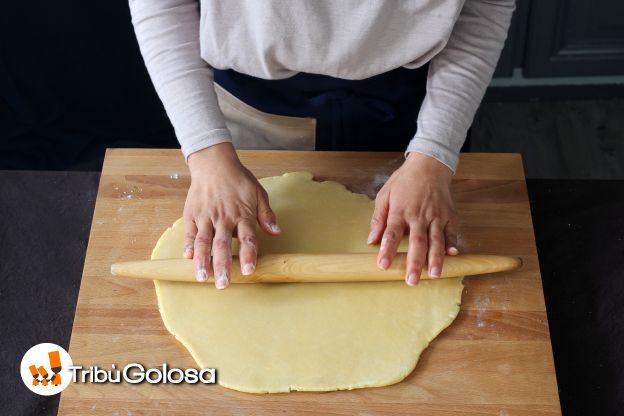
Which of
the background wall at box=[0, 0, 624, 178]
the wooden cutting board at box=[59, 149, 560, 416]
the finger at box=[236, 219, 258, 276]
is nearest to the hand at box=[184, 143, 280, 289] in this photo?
the finger at box=[236, 219, 258, 276]

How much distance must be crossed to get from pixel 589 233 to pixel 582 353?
0.22 m

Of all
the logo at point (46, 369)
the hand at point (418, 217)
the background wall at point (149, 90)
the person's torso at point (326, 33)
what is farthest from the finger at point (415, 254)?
the background wall at point (149, 90)

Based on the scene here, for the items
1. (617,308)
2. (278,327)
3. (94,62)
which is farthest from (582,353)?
(94,62)

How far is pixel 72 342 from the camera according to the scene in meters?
0.88

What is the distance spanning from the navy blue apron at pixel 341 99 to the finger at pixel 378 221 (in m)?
0.19

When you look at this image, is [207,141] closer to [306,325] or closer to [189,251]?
[189,251]

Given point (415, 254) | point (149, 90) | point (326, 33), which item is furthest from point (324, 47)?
point (149, 90)

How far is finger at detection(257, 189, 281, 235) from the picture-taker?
92cm

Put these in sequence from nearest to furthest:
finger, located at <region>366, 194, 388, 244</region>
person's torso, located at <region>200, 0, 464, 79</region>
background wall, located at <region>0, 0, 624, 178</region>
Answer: person's torso, located at <region>200, 0, 464, 79</region> → finger, located at <region>366, 194, 388, 244</region> → background wall, located at <region>0, 0, 624, 178</region>

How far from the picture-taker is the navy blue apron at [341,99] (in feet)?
3.34

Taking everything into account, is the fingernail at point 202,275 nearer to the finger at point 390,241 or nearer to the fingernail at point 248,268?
the fingernail at point 248,268

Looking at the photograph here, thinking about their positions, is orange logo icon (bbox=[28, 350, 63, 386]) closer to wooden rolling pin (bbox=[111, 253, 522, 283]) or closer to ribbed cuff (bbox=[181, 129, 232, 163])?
wooden rolling pin (bbox=[111, 253, 522, 283])

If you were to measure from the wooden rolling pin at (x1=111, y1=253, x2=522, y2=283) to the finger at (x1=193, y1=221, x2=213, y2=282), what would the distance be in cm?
3

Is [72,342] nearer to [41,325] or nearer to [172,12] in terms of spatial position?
[41,325]
